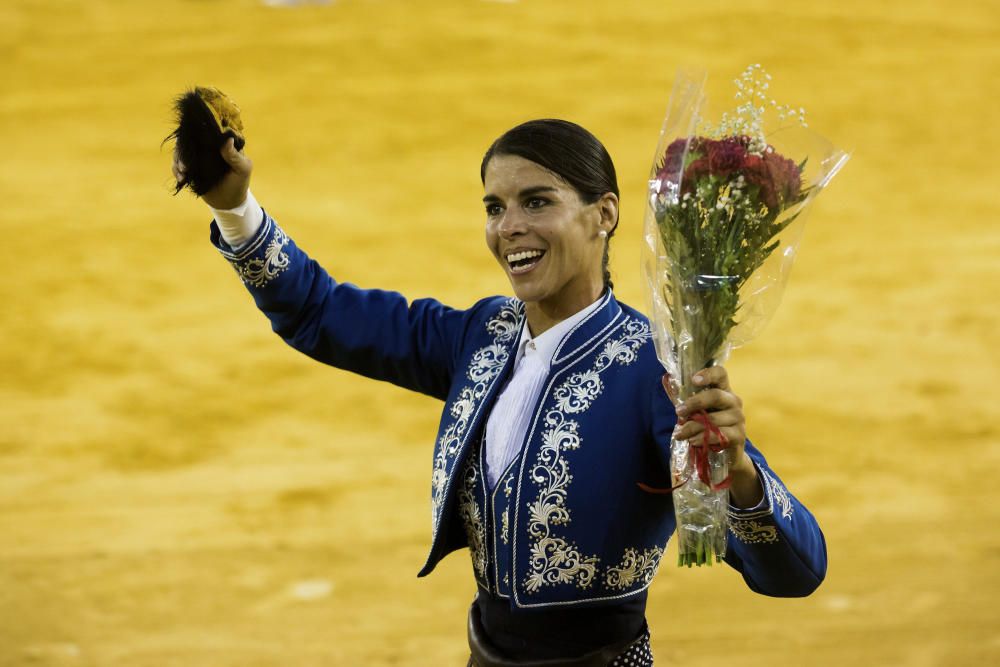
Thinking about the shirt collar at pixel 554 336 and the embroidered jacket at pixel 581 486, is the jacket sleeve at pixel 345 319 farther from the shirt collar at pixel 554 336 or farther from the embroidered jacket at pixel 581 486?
the shirt collar at pixel 554 336

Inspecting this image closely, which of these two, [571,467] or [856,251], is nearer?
[571,467]

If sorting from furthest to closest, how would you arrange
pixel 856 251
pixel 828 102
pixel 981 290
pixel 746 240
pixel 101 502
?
pixel 828 102, pixel 856 251, pixel 981 290, pixel 101 502, pixel 746 240

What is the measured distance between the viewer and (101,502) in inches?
241

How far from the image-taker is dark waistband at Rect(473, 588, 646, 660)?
2551 millimetres

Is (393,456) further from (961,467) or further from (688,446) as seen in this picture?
(688,446)

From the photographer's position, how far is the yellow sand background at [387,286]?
5102mm

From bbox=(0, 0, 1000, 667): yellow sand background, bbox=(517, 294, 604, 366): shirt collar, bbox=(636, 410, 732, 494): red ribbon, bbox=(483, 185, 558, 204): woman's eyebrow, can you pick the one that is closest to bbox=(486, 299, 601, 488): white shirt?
bbox=(517, 294, 604, 366): shirt collar

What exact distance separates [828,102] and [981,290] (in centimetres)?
351

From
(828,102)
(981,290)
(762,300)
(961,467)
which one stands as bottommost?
(762,300)

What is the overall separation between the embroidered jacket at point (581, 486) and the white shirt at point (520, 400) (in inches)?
0.6

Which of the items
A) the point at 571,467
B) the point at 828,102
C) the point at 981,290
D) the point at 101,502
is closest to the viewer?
the point at 571,467

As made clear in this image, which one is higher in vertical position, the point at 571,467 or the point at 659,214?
the point at 659,214

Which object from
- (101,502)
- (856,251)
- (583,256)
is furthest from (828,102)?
(583,256)

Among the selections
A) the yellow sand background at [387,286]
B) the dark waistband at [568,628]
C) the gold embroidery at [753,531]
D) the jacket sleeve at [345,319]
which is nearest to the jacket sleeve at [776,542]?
the gold embroidery at [753,531]
